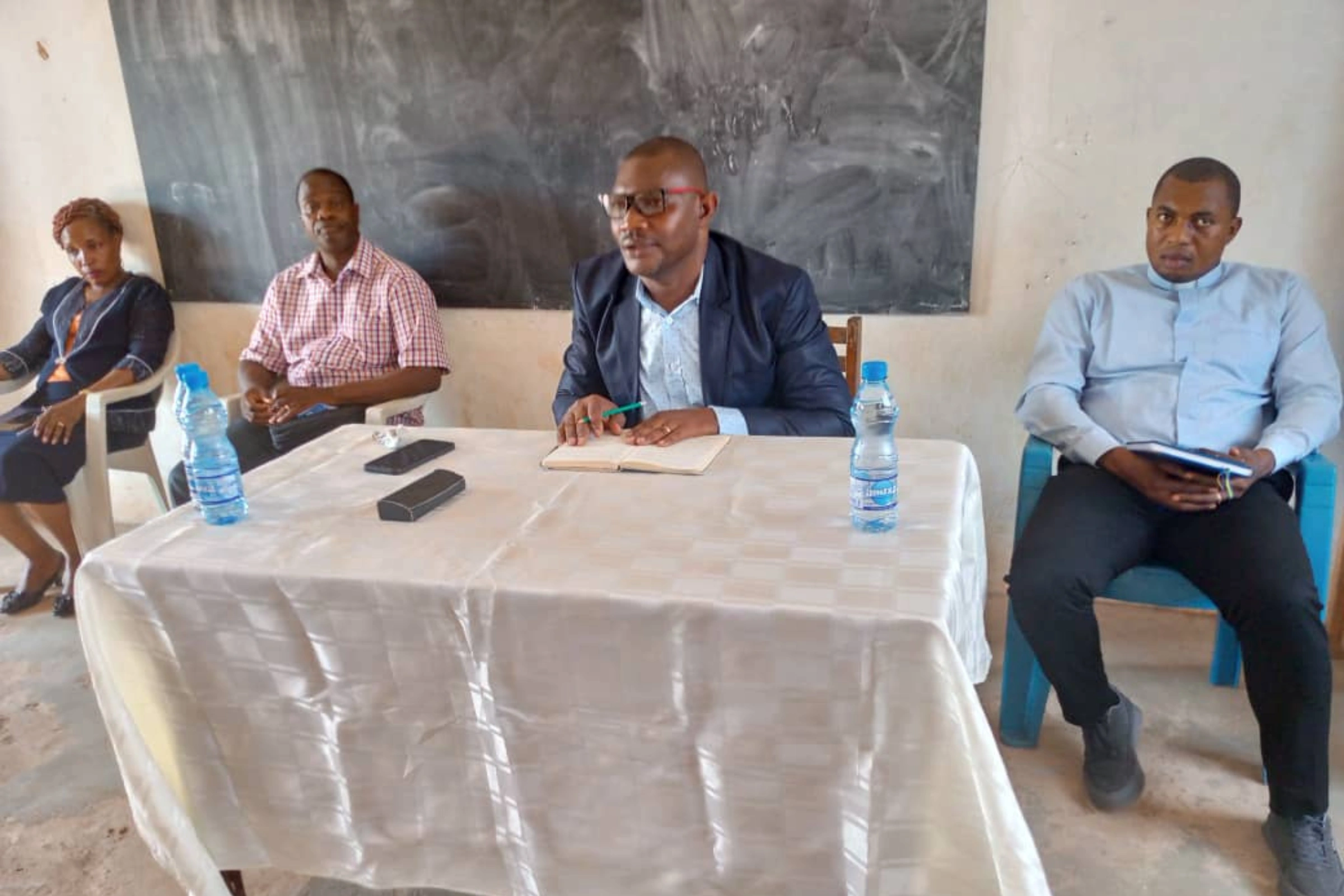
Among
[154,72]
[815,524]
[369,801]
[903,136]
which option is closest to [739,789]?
[815,524]

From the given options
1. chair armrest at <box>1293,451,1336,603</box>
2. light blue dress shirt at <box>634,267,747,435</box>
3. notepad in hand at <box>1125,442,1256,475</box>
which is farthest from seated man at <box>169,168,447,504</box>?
chair armrest at <box>1293,451,1336,603</box>

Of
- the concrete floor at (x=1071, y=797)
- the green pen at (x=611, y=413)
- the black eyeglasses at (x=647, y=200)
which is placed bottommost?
the concrete floor at (x=1071, y=797)

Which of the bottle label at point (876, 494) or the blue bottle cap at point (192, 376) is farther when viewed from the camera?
the blue bottle cap at point (192, 376)

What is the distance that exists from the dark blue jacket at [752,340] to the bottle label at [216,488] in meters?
0.81

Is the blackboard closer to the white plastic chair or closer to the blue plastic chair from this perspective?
the white plastic chair

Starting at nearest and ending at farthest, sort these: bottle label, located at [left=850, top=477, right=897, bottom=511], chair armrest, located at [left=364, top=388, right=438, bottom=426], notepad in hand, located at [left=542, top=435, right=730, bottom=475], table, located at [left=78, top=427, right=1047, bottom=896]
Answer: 1. table, located at [left=78, top=427, right=1047, bottom=896]
2. bottle label, located at [left=850, top=477, right=897, bottom=511]
3. notepad in hand, located at [left=542, top=435, right=730, bottom=475]
4. chair armrest, located at [left=364, top=388, right=438, bottom=426]

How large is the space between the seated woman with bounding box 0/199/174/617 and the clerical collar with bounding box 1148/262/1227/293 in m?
3.14

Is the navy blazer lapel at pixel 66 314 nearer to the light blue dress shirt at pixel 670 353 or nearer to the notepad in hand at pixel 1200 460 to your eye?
the light blue dress shirt at pixel 670 353

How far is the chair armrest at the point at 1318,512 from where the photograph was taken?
70.6 inches

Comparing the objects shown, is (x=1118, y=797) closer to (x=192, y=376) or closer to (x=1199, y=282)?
(x=1199, y=282)

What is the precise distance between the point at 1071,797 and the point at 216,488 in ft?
5.78

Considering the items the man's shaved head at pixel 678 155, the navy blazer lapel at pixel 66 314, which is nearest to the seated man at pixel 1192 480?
the man's shaved head at pixel 678 155

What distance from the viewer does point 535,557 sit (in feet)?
3.87

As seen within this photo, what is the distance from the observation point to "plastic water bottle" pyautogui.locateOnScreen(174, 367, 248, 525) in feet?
4.40
